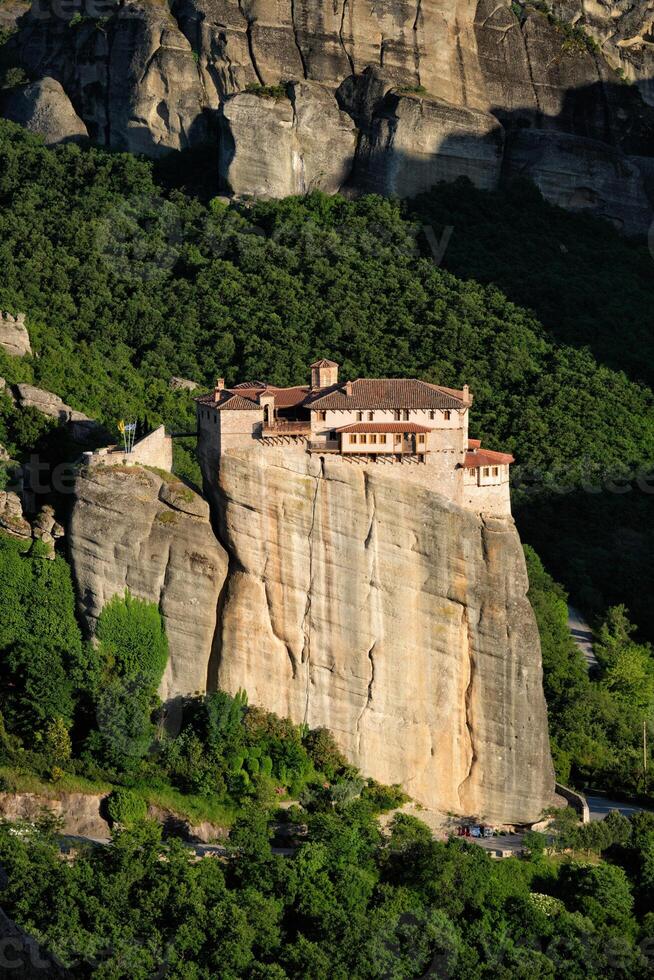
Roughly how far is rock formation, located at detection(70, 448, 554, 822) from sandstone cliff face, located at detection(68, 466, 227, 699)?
41mm

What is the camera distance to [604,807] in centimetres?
7094

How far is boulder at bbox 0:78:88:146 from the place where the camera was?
107000 millimetres

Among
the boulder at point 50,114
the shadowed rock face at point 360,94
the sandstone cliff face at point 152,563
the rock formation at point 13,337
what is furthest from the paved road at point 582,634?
the boulder at point 50,114

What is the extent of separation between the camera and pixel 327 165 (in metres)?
103

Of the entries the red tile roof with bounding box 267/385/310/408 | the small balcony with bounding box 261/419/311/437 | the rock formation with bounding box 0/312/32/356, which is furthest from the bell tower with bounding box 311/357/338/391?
the rock formation with bounding box 0/312/32/356

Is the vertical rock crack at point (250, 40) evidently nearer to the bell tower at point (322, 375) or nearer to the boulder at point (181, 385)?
the boulder at point (181, 385)

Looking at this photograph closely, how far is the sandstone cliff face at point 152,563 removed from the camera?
6519 centimetres

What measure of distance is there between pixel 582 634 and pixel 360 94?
31828 mm

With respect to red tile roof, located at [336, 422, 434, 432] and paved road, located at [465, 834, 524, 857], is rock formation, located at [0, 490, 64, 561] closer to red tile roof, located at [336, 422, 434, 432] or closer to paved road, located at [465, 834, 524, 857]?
red tile roof, located at [336, 422, 434, 432]

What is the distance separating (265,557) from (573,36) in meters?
54.7

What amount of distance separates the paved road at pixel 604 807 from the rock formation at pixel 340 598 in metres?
4.19

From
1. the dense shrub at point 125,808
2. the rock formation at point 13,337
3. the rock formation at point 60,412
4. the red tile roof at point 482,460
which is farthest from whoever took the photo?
the rock formation at point 13,337

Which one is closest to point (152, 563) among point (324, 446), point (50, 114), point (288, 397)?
point (324, 446)

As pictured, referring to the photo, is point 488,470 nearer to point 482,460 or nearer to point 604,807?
point 482,460
